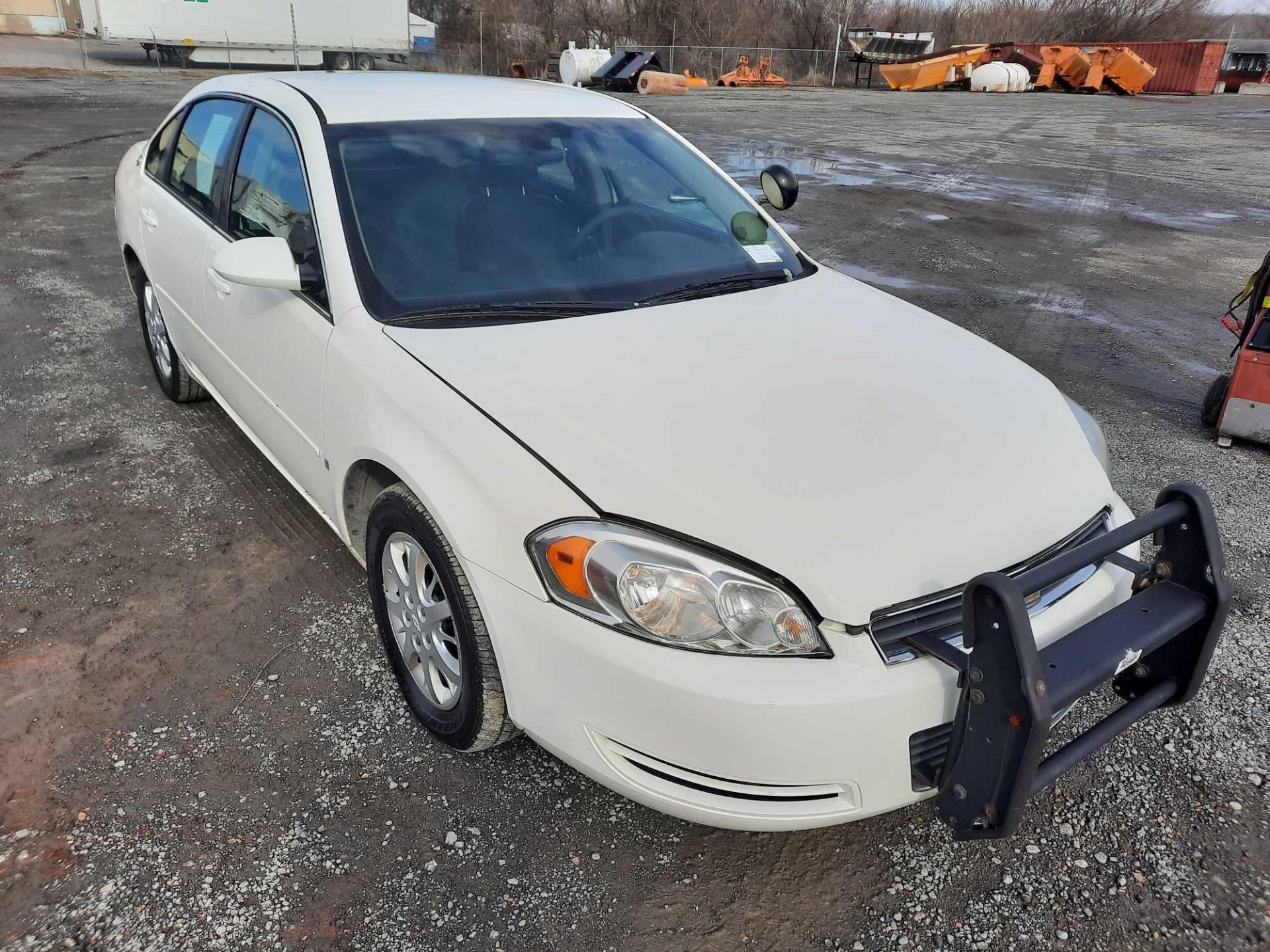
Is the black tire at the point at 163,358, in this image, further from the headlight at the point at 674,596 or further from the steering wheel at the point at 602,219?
the headlight at the point at 674,596

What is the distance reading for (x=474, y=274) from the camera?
276cm

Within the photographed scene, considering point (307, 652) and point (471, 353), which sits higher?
point (471, 353)

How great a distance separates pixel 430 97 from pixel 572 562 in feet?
6.92

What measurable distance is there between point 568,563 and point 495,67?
40759mm

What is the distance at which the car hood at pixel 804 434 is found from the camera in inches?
75.4

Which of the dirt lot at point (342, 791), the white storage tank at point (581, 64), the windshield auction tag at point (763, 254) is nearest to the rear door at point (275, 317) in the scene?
the dirt lot at point (342, 791)

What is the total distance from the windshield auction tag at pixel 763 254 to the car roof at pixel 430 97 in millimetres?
841

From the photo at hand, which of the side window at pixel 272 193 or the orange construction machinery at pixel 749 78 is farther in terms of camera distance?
the orange construction machinery at pixel 749 78

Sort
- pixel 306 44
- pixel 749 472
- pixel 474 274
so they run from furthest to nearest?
1. pixel 306 44
2. pixel 474 274
3. pixel 749 472

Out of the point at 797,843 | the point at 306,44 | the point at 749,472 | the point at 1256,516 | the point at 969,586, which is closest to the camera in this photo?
the point at 969,586

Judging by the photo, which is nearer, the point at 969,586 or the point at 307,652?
the point at 969,586

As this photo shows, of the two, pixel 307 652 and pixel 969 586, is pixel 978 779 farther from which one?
pixel 307 652

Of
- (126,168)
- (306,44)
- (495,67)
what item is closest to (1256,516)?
(126,168)

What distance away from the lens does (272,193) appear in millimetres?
3113
